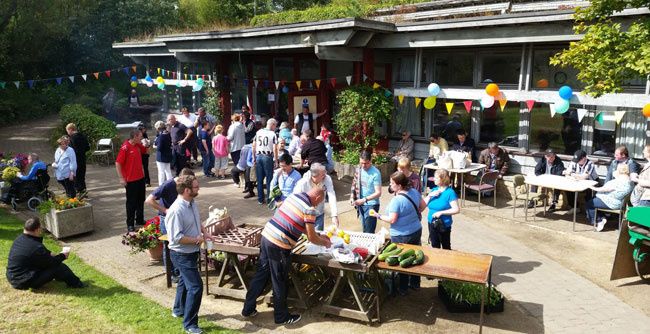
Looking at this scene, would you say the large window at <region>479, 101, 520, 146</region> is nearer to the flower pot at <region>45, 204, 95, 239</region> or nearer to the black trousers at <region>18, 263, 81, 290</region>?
the flower pot at <region>45, 204, 95, 239</region>

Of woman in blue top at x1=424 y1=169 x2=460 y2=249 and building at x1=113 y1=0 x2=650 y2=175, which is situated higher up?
building at x1=113 y1=0 x2=650 y2=175

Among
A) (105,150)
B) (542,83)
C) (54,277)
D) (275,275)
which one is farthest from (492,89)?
(105,150)

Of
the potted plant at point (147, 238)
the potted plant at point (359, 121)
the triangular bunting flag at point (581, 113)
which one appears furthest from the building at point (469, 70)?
the potted plant at point (147, 238)

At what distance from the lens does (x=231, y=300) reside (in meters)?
6.70

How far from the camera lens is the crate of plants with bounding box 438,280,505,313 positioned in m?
6.16

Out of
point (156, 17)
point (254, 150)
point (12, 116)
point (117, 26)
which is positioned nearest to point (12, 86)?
point (12, 116)

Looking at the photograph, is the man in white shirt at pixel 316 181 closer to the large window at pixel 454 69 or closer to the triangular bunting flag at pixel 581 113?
the triangular bunting flag at pixel 581 113

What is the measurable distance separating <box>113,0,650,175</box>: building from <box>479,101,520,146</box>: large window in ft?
0.08

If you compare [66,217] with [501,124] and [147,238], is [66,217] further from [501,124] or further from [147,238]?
[501,124]

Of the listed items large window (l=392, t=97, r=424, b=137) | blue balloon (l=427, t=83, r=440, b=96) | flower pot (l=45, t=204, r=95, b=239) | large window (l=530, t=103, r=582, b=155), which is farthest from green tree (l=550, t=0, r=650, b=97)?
flower pot (l=45, t=204, r=95, b=239)

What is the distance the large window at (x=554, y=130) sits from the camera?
36.6 feet

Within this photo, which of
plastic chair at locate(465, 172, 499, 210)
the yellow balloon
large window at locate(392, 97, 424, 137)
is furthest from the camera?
large window at locate(392, 97, 424, 137)

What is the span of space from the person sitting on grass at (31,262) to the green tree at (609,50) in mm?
8277

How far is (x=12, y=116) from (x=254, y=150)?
2018cm
